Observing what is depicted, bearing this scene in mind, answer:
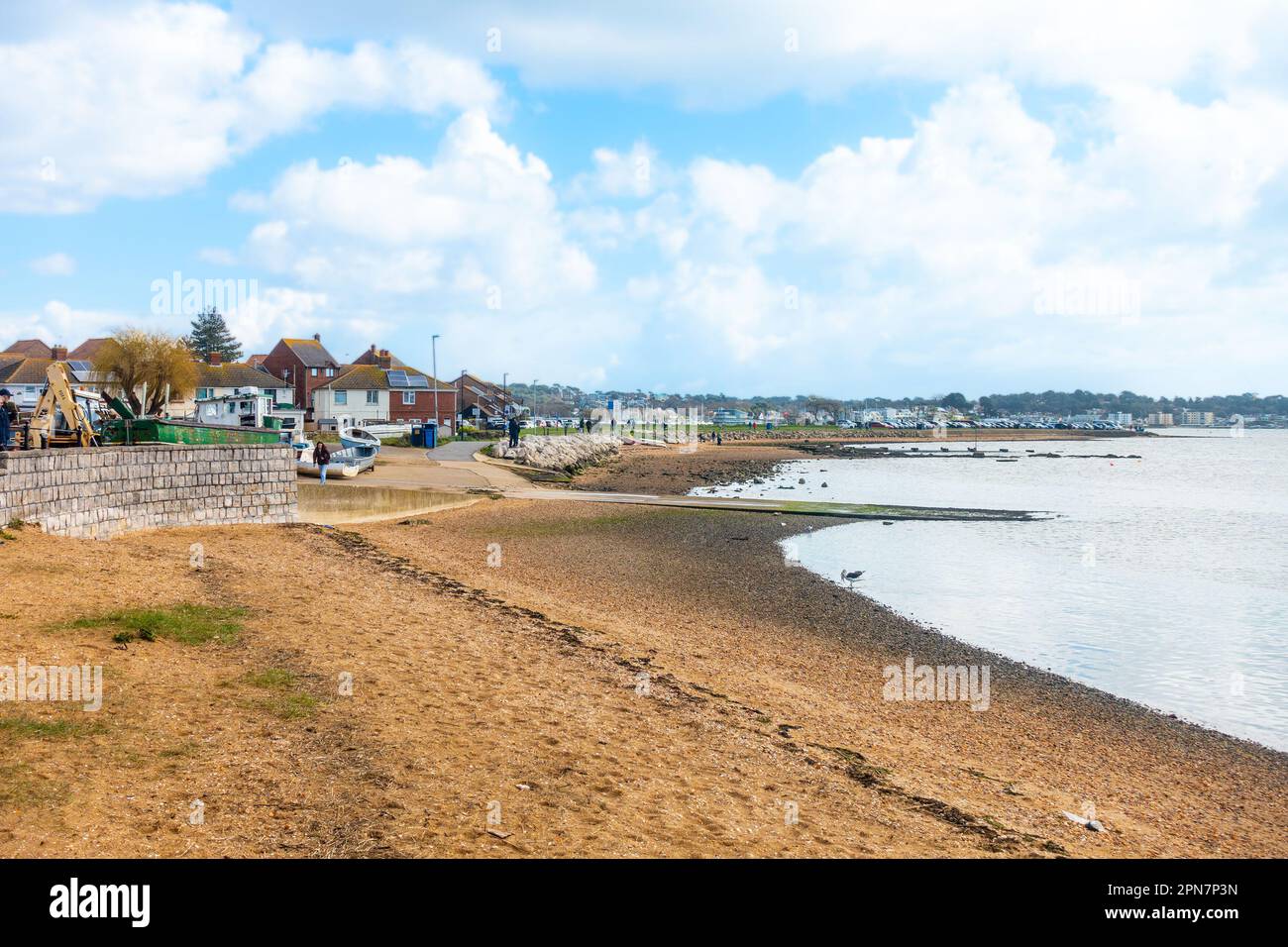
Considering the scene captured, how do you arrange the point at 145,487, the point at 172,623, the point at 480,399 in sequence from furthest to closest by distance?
the point at 480,399, the point at 145,487, the point at 172,623

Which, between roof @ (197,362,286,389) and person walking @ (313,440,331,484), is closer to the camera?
person walking @ (313,440,331,484)

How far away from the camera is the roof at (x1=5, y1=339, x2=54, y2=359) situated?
75.0 m

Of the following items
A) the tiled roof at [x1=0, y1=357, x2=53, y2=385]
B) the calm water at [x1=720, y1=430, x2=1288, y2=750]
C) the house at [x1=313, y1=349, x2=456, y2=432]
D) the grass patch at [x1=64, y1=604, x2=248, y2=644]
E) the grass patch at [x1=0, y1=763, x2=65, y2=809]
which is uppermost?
the tiled roof at [x1=0, y1=357, x2=53, y2=385]

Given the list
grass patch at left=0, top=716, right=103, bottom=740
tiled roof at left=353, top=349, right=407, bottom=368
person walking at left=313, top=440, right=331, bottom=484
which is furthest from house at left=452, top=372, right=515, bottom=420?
grass patch at left=0, top=716, right=103, bottom=740

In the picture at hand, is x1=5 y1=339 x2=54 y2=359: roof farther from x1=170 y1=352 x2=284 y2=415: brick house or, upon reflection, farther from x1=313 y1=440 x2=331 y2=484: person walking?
x1=313 y1=440 x2=331 y2=484: person walking

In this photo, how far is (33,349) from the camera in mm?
76125

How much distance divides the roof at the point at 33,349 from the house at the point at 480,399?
36.6m

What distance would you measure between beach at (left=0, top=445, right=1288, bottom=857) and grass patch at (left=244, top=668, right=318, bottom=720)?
38 millimetres

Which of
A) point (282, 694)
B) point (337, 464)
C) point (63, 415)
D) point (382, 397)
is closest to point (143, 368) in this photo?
point (382, 397)

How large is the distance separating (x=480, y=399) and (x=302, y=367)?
3515cm

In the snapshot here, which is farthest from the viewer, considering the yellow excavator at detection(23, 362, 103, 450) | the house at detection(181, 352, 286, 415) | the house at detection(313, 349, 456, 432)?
the house at detection(313, 349, 456, 432)

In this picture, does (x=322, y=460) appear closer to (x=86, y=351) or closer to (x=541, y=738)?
(x=541, y=738)

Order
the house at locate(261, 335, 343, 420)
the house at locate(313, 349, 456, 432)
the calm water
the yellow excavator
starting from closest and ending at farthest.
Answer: the calm water
the yellow excavator
the house at locate(313, 349, 456, 432)
the house at locate(261, 335, 343, 420)

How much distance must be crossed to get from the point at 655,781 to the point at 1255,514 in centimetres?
5005
